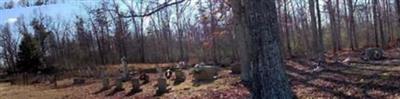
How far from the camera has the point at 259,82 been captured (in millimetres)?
9008

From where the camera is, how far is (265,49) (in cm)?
875

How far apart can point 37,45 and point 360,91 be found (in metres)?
43.9

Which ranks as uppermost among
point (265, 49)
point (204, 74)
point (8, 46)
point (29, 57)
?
point (8, 46)

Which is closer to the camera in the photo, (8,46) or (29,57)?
(29,57)

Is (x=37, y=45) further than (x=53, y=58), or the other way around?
(x=53, y=58)

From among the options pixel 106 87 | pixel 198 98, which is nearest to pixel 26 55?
pixel 106 87

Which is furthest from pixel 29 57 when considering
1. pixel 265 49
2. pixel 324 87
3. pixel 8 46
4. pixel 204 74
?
pixel 265 49

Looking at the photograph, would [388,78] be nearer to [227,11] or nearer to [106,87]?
[227,11]

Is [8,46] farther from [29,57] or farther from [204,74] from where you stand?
[204,74]

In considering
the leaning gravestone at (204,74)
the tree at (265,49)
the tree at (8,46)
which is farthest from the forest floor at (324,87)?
the tree at (8,46)

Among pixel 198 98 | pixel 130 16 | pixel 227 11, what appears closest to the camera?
pixel 130 16

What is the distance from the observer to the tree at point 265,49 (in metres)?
8.70

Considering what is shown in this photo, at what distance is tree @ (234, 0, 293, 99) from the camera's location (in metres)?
8.70

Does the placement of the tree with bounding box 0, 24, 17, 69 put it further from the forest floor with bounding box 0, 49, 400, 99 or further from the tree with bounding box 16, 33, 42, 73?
the forest floor with bounding box 0, 49, 400, 99
